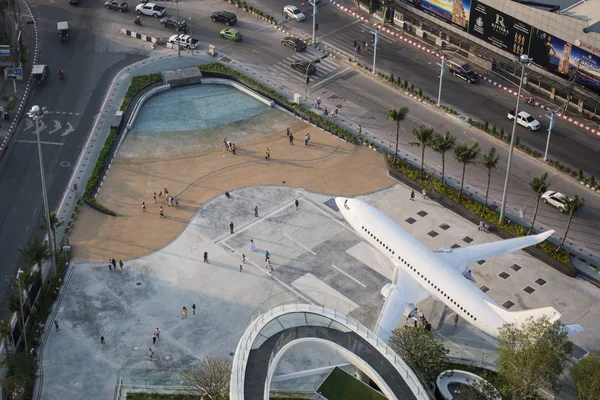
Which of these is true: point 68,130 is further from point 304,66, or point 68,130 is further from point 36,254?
point 304,66

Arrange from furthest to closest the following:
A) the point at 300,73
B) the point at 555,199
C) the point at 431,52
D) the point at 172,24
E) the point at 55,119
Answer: the point at 172,24
the point at 431,52
the point at 300,73
the point at 55,119
the point at 555,199

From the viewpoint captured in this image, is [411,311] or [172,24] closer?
[411,311]

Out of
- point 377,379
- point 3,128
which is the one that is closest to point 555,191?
point 377,379

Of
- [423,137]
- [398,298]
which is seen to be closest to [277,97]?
[423,137]

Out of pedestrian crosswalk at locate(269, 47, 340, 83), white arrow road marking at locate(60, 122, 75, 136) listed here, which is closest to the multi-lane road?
pedestrian crosswalk at locate(269, 47, 340, 83)

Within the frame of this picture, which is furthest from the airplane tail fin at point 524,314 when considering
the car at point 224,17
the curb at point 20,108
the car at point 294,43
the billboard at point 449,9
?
the car at point 224,17

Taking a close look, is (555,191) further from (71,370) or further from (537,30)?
(71,370)
